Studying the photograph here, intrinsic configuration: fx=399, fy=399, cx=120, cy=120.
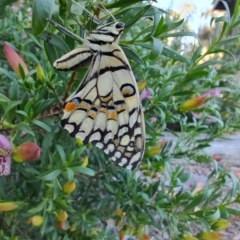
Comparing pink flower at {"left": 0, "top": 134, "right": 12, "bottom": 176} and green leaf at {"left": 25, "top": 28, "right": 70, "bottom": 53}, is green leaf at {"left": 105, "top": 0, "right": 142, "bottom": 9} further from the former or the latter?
pink flower at {"left": 0, "top": 134, "right": 12, "bottom": 176}

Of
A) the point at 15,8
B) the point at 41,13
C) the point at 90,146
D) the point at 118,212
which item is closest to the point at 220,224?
the point at 118,212

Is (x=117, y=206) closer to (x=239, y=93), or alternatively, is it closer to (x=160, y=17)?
(x=160, y=17)

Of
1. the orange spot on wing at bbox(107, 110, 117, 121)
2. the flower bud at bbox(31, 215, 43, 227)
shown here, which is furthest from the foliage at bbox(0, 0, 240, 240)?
the orange spot on wing at bbox(107, 110, 117, 121)

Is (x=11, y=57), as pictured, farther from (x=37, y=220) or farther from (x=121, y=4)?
(x=37, y=220)

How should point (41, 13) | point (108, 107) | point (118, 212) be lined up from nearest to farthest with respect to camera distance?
point (41, 13) → point (108, 107) → point (118, 212)

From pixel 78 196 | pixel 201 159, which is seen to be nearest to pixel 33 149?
pixel 78 196

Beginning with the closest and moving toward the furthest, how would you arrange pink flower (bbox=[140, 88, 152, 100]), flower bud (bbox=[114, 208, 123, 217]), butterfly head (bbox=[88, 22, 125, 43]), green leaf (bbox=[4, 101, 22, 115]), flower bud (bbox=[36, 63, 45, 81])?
1. butterfly head (bbox=[88, 22, 125, 43])
2. green leaf (bbox=[4, 101, 22, 115])
3. flower bud (bbox=[36, 63, 45, 81])
4. pink flower (bbox=[140, 88, 152, 100])
5. flower bud (bbox=[114, 208, 123, 217])

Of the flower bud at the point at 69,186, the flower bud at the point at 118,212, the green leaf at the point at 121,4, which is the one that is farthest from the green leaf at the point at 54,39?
the flower bud at the point at 118,212
